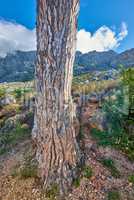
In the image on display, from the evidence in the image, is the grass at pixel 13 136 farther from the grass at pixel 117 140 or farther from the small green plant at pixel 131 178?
the small green plant at pixel 131 178

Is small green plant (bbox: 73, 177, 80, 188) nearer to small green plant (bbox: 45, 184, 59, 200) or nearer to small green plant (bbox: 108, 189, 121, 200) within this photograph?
small green plant (bbox: 45, 184, 59, 200)

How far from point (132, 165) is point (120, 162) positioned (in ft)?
1.11

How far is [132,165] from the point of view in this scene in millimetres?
6902

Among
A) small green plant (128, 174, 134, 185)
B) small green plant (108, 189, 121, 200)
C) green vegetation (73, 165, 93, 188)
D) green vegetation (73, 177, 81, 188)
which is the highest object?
green vegetation (73, 165, 93, 188)

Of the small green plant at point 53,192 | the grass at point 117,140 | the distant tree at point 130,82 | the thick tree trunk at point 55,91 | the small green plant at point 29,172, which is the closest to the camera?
the thick tree trunk at point 55,91

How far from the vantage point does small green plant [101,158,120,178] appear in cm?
625

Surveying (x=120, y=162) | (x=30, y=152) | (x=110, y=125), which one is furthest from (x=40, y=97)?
(x=110, y=125)

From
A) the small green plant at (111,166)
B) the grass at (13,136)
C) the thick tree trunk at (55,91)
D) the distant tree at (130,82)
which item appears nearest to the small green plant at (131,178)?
the small green plant at (111,166)

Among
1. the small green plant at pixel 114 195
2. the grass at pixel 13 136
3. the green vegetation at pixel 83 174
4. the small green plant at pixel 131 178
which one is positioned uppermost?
the grass at pixel 13 136

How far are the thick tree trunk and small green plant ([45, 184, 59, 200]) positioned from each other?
0.09 meters

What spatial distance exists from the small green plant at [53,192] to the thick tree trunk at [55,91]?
3.6 inches

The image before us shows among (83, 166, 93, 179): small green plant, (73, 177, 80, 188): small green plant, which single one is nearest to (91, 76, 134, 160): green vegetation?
(83, 166, 93, 179): small green plant

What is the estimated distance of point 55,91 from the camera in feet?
17.0

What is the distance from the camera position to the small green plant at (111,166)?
6254mm
